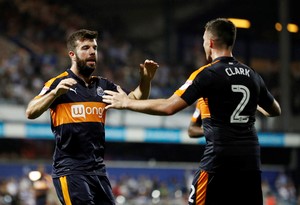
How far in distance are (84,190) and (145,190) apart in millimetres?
15027

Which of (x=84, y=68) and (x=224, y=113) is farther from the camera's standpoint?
(x=84, y=68)

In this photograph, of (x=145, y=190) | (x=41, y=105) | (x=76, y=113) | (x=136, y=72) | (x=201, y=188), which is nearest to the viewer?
(x=201, y=188)

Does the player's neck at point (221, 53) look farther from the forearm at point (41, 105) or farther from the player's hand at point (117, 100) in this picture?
the forearm at point (41, 105)

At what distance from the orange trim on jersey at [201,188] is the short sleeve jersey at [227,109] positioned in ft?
0.21

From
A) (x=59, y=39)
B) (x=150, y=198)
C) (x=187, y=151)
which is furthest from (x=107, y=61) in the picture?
(x=150, y=198)

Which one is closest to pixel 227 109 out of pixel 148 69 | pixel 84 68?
pixel 148 69

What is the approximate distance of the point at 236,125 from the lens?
6.00m

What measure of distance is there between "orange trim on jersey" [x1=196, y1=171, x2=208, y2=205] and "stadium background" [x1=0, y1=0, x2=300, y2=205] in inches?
511

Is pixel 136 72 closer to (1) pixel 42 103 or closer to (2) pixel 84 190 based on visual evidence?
(2) pixel 84 190

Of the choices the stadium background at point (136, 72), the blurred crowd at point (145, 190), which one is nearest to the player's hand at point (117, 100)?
the blurred crowd at point (145, 190)

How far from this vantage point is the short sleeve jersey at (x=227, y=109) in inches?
233

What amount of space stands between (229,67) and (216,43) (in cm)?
22

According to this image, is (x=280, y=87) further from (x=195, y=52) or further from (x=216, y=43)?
(x=216, y=43)

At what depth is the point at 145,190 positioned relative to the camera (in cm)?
2188
